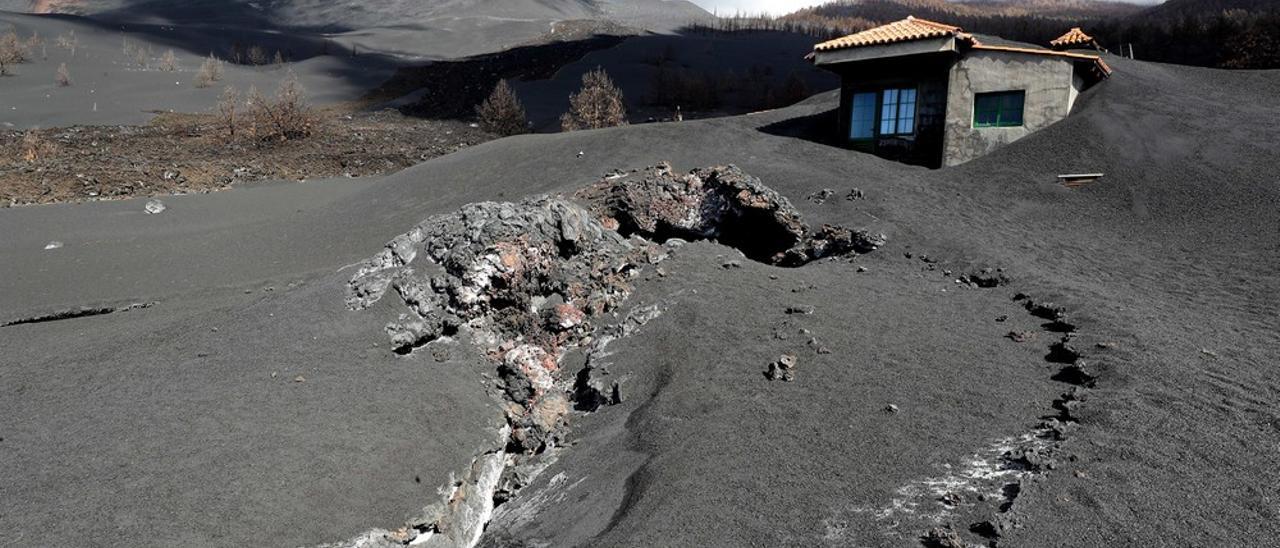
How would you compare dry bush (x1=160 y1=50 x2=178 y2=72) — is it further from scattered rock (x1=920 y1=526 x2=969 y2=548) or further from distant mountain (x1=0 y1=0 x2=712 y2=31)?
scattered rock (x1=920 y1=526 x2=969 y2=548)

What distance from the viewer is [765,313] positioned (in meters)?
8.74

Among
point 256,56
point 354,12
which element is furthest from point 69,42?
point 354,12

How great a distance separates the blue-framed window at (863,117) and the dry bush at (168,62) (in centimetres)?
3369

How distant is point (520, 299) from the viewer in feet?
30.4

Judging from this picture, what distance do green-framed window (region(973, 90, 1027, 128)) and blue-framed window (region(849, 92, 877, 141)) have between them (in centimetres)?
203

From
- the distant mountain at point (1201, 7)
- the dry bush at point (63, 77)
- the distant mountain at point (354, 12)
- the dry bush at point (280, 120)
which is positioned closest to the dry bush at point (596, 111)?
the dry bush at point (280, 120)

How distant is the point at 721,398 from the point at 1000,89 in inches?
488

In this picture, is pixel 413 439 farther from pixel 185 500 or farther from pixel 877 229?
pixel 877 229

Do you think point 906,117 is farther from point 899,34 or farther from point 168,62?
point 168,62

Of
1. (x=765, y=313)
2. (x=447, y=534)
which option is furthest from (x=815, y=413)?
(x=447, y=534)

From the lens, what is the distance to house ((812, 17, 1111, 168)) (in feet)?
53.5

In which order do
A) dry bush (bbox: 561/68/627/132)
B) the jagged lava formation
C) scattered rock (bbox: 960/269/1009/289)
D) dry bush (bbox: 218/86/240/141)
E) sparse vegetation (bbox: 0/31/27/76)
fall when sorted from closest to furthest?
the jagged lava formation → scattered rock (bbox: 960/269/1009/289) → dry bush (bbox: 561/68/627/132) → dry bush (bbox: 218/86/240/141) → sparse vegetation (bbox: 0/31/27/76)

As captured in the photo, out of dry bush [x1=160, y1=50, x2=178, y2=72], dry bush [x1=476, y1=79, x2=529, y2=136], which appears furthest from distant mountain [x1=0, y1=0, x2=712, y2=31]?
dry bush [x1=476, y1=79, x2=529, y2=136]

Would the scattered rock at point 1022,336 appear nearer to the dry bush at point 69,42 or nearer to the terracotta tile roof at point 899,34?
the terracotta tile roof at point 899,34
